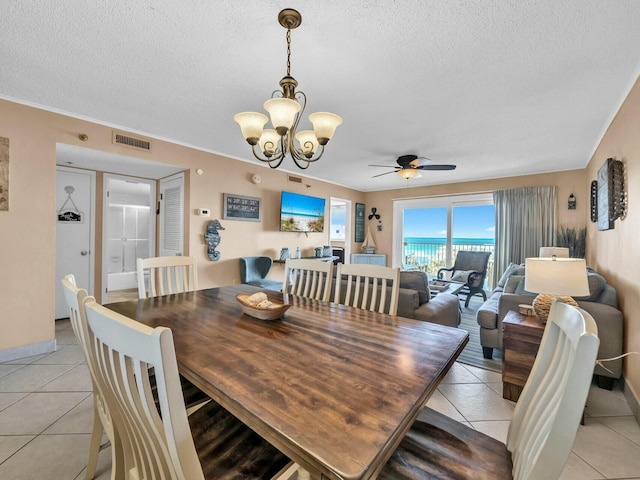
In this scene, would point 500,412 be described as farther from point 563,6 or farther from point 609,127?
point 609,127

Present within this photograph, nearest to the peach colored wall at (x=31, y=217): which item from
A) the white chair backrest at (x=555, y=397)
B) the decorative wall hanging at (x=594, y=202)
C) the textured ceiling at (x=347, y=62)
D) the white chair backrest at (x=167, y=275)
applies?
the textured ceiling at (x=347, y=62)

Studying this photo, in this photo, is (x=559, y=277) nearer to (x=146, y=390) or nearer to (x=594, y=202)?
(x=146, y=390)

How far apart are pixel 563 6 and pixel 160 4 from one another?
6.73 feet

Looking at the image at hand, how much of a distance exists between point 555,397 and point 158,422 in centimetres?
97

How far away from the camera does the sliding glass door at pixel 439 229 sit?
5906 mm

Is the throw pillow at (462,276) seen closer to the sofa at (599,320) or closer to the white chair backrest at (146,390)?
the sofa at (599,320)

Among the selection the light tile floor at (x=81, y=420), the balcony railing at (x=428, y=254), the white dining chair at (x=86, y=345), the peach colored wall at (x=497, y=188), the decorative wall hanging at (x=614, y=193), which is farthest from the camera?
the balcony railing at (x=428, y=254)

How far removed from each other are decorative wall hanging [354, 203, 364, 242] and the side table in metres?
5.02

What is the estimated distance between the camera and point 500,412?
6.37ft

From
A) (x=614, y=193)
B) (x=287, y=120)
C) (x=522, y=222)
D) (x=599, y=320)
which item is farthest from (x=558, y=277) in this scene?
(x=522, y=222)

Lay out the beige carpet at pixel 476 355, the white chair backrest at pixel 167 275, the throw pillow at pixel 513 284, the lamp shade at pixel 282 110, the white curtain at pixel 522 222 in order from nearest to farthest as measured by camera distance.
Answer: the lamp shade at pixel 282 110, the white chair backrest at pixel 167 275, the beige carpet at pixel 476 355, the throw pillow at pixel 513 284, the white curtain at pixel 522 222

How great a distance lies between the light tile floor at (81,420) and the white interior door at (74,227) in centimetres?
153

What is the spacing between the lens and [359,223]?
7148 mm

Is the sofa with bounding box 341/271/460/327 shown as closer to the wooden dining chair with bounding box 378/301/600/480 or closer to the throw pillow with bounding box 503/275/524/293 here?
the throw pillow with bounding box 503/275/524/293
